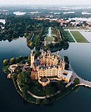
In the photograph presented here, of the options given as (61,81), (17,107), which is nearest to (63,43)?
(61,81)

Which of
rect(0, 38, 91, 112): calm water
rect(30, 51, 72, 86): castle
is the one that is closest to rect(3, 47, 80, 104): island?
rect(30, 51, 72, 86): castle

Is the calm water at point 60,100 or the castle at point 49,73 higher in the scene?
the castle at point 49,73

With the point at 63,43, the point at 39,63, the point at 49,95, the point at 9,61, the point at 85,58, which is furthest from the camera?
the point at 63,43

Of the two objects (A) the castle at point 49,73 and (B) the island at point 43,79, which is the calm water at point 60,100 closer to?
(B) the island at point 43,79

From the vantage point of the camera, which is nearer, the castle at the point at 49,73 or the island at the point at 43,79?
the island at the point at 43,79

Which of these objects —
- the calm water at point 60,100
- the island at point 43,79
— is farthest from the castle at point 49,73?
the calm water at point 60,100

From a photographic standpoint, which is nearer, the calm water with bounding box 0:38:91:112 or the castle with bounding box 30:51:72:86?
the calm water with bounding box 0:38:91:112

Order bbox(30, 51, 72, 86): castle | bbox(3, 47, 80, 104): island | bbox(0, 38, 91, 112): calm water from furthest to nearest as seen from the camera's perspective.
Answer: bbox(30, 51, 72, 86): castle → bbox(3, 47, 80, 104): island → bbox(0, 38, 91, 112): calm water

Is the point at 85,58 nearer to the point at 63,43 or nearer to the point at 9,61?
the point at 63,43

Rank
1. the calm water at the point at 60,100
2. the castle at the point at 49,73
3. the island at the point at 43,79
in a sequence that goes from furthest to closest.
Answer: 1. the castle at the point at 49,73
2. the island at the point at 43,79
3. the calm water at the point at 60,100

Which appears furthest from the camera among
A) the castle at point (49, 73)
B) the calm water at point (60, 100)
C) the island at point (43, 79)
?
the castle at point (49, 73)

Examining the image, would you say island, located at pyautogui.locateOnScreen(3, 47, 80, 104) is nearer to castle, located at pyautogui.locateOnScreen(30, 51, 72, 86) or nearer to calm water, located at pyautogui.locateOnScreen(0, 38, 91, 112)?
castle, located at pyautogui.locateOnScreen(30, 51, 72, 86)
